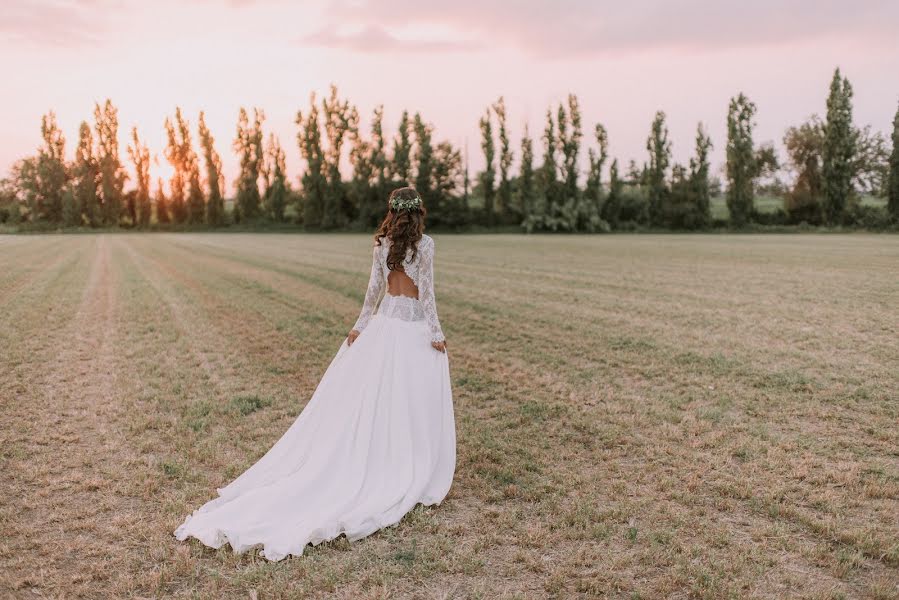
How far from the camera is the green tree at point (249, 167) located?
71000 mm

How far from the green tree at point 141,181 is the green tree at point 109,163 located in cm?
155

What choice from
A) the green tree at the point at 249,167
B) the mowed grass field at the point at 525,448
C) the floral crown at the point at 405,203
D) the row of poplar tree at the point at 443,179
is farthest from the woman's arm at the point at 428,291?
the green tree at the point at 249,167

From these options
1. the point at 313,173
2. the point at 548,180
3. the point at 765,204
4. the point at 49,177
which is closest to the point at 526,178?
the point at 548,180

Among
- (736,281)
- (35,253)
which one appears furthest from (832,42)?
(35,253)

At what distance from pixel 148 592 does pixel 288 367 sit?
548 centimetres

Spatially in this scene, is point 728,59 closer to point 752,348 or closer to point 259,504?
point 752,348

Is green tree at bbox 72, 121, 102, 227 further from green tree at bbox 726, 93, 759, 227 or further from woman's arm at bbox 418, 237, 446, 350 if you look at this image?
woman's arm at bbox 418, 237, 446, 350

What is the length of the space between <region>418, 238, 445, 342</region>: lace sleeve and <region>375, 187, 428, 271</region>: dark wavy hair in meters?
A: 0.09

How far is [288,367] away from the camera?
8766mm

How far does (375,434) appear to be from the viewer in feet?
14.8

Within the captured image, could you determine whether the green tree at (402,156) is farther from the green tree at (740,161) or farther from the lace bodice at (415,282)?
the lace bodice at (415,282)

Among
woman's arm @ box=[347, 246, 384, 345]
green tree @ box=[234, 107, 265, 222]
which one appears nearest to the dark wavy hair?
woman's arm @ box=[347, 246, 384, 345]

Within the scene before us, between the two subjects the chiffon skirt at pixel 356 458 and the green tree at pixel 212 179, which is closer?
the chiffon skirt at pixel 356 458

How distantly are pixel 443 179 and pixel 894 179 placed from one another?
41125mm
